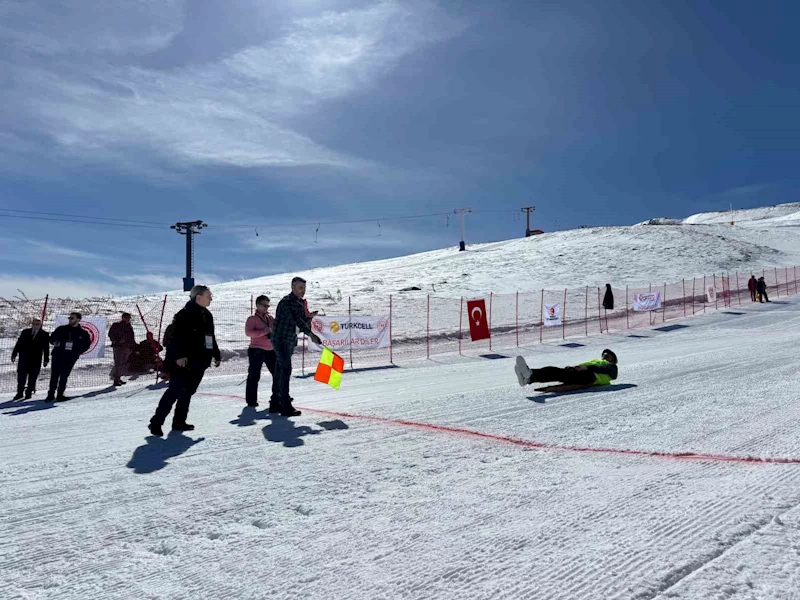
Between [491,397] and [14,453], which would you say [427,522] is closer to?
[14,453]

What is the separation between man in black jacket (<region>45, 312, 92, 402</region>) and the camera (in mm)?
11133

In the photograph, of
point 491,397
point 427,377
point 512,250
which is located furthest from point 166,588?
point 512,250

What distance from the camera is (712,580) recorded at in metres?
2.82

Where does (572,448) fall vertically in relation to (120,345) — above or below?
below

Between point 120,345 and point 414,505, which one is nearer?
point 414,505

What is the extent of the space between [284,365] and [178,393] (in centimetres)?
149

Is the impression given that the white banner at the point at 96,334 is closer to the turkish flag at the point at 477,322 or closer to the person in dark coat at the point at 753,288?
the turkish flag at the point at 477,322

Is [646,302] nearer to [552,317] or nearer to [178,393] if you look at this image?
[552,317]

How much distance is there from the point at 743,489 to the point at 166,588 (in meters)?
3.83

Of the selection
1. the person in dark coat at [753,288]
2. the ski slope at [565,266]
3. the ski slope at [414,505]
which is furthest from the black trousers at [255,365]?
the person in dark coat at [753,288]

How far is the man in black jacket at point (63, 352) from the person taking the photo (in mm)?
11133

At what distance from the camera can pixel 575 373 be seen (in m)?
9.37

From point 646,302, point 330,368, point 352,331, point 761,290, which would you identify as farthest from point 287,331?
point 761,290

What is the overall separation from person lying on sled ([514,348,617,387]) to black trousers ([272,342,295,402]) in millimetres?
3586
